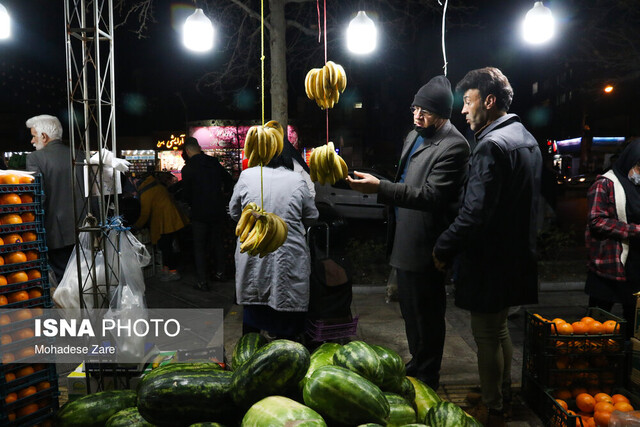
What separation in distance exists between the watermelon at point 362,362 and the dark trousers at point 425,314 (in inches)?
54.4

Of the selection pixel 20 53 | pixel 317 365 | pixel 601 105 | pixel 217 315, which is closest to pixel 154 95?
pixel 20 53

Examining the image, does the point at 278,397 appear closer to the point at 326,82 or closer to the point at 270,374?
the point at 270,374

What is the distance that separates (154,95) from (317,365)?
30.1 meters

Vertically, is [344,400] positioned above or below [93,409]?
above

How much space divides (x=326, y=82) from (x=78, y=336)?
3.01m

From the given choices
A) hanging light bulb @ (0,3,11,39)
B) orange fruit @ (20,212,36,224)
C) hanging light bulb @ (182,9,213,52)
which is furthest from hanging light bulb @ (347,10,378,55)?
hanging light bulb @ (0,3,11,39)

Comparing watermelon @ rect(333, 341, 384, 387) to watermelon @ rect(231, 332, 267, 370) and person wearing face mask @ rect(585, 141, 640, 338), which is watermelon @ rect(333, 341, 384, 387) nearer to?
watermelon @ rect(231, 332, 267, 370)

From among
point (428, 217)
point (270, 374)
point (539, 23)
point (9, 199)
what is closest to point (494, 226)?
point (428, 217)

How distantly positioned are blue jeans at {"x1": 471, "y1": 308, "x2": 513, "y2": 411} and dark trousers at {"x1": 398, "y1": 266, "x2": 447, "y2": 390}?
0.31 meters

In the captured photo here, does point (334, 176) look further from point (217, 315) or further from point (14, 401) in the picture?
point (217, 315)

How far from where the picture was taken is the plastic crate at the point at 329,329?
418 cm

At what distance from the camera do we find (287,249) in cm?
381

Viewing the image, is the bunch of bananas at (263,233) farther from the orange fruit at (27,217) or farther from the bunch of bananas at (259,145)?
the orange fruit at (27,217)

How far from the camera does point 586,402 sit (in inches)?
125
